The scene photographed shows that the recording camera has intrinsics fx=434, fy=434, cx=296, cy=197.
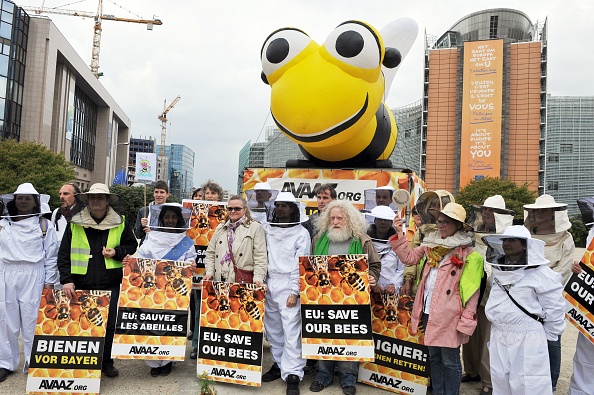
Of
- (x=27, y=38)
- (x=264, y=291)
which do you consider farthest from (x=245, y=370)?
(x=27, y=38)

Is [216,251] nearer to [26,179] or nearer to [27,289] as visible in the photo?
[27,289]

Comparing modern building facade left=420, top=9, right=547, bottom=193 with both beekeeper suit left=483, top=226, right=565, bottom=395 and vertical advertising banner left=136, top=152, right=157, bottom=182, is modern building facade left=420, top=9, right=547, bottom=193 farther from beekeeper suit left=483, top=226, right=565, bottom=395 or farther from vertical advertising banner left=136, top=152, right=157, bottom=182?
beekeeper suit left=483, top=226, right=565, bottom=395

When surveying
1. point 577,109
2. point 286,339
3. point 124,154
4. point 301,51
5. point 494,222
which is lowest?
point 286,339

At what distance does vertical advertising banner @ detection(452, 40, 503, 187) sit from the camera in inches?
2068

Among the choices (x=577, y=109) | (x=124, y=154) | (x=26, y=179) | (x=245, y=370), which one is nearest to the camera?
(x=245, y=370)

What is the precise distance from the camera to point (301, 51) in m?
6.06

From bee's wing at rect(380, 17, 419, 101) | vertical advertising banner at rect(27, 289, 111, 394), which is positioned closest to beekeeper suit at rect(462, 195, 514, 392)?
vertical advertising banner at rect(27, 289, 111, 394)

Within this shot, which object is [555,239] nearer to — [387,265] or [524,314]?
[524,314]

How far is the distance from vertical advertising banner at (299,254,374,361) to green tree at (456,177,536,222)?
34.9 m

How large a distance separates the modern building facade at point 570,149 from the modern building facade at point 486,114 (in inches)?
503

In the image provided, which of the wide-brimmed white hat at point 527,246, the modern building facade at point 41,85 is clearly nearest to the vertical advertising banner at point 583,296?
the wide-brimmed white hat at point 527,246

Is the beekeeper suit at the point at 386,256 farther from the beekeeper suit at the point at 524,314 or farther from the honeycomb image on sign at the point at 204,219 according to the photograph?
the honeycomb image on sign at the point at 204,219

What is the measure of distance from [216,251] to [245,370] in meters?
1.22

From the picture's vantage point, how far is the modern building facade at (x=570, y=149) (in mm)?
62531
